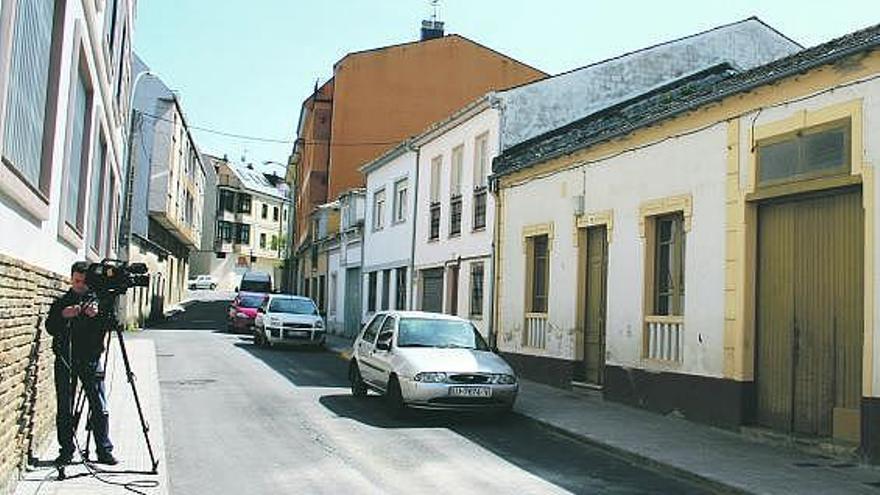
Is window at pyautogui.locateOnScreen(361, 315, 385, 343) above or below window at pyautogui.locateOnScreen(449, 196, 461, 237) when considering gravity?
below

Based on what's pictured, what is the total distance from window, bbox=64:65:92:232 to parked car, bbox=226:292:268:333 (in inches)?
840

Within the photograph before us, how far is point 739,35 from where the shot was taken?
802 inches

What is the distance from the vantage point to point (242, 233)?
85688 mm

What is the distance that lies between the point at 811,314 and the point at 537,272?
7822 mm

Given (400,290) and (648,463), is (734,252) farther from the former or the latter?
(400,290)

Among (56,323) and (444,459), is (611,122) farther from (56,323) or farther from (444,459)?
(56,323)

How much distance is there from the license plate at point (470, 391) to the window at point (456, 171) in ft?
35.2

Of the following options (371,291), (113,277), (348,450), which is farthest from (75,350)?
(371,291)

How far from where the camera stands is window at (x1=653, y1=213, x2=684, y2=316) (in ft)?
42.5

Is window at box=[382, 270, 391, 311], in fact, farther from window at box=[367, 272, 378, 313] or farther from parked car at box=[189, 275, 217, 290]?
parked car at box=[189, 275, 217, 290]

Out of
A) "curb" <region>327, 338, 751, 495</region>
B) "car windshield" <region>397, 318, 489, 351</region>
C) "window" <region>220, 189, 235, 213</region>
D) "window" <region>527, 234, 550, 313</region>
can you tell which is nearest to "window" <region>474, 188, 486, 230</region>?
"window" <region>527, 234, 550, 313</region>

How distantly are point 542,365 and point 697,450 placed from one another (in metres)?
6.98

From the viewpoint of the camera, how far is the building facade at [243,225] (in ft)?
277

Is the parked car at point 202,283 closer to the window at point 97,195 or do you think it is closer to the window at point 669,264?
the window at point 97,195
